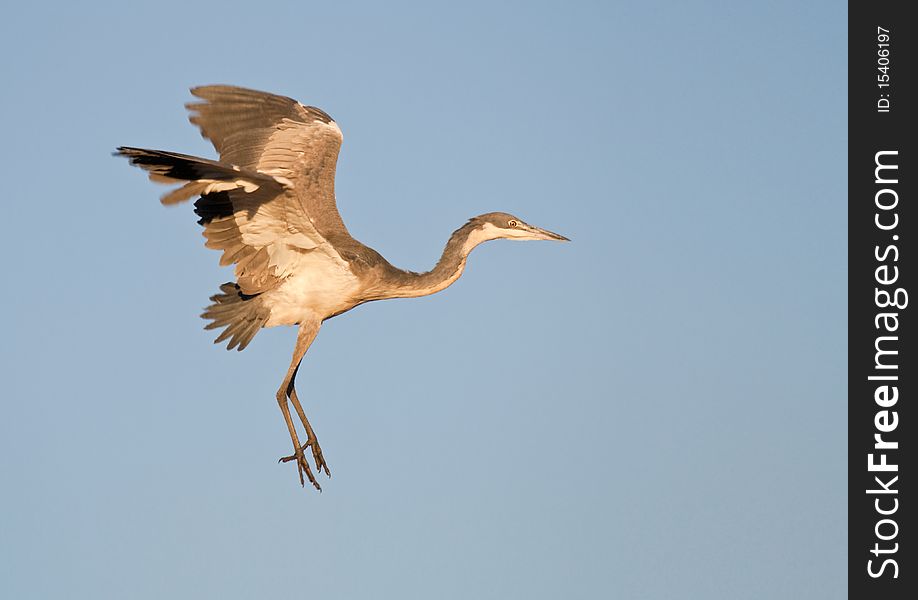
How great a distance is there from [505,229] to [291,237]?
265 cm

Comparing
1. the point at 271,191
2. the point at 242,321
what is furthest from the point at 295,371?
the point at 271,191

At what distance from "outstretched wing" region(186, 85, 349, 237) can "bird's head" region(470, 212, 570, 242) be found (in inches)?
67.0

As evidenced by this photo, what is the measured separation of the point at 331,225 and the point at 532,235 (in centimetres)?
252

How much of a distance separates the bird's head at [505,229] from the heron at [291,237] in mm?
12

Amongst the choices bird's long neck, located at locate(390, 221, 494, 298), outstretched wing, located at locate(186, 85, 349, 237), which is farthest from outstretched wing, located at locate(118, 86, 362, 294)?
bird's long neck, located at locate(390, 221, 494, 298)

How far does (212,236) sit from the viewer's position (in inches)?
663

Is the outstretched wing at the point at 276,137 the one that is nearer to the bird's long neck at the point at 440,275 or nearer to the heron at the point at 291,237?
the heron at the point at 291,237

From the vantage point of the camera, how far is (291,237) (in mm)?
16953

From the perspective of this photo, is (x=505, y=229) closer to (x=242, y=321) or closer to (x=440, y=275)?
(x=440, y=275)

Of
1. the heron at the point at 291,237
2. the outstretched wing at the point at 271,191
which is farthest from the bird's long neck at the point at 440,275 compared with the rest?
the outstretched wing at the point at 271,191

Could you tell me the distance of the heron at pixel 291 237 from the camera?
1677 centimetres
